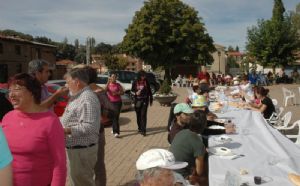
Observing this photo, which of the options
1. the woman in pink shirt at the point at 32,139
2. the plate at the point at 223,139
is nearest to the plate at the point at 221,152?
the plate at the point at 223,139

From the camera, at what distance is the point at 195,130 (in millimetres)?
4266

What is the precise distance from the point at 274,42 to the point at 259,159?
33481 millimetres

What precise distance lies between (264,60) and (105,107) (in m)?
33.6

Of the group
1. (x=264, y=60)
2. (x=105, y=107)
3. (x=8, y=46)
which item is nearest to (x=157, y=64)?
(x=264, y=60)

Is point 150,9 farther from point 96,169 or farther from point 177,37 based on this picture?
point 96,169

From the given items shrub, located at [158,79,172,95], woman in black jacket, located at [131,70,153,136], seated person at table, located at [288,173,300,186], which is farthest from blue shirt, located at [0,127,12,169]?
shrub, located at [158,79,172,95]

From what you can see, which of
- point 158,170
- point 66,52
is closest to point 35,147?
point 158,170

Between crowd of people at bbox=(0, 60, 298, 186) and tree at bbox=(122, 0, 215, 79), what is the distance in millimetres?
32971

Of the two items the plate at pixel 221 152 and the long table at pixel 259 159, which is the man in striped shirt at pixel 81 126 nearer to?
the long table at pixel 259 159

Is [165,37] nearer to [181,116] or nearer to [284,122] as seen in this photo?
[284,122]

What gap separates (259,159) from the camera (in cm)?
390

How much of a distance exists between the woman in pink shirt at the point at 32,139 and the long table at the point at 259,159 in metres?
1.40

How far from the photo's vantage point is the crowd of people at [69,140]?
250 centimetres

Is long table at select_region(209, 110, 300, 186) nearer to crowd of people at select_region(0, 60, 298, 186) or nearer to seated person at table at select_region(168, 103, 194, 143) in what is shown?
crowd of people at select_region(0, 60, 298, 186)
